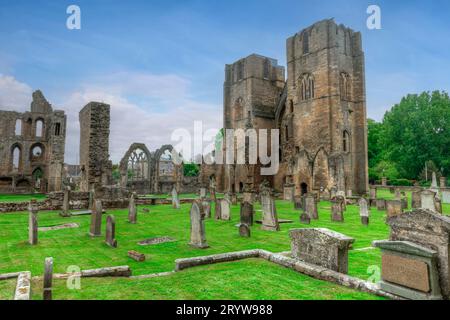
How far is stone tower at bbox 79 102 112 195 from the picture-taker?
65.6 feet

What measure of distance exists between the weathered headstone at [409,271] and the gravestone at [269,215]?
6.32 m

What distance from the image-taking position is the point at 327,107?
28.1m

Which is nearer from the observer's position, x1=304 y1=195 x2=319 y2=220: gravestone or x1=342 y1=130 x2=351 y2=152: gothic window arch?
x1=304 y1=195 x2=319 y2=220: gravestone

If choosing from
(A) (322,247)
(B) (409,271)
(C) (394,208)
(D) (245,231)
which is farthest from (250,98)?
(B) (409,271)

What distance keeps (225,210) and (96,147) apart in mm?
11517

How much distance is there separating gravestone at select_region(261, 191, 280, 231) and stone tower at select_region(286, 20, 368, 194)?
16.5 m

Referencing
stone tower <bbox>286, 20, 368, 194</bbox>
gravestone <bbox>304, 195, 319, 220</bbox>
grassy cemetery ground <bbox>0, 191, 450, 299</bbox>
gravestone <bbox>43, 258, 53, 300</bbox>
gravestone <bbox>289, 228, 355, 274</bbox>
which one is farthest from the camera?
stone tower <bbox>286, 20, 368, 194</bbox>

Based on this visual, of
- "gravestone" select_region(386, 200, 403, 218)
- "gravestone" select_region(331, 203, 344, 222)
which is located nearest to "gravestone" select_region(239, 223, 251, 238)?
"gravestone" select_region(331, 203, 344, 222)

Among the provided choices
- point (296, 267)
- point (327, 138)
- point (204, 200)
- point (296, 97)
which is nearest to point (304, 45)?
point (296, 97)

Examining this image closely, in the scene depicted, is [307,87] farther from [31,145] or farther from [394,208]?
[31,145]

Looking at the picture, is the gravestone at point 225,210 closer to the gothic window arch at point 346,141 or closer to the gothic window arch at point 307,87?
the gothic window arch at point 346,141

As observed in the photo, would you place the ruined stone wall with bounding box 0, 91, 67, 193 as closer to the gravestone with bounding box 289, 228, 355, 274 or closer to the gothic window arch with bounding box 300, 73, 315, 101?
the gothic window arch with bounding box 300, 73, 315, 101

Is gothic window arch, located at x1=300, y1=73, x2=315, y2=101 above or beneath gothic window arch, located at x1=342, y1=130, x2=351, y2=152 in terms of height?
above
